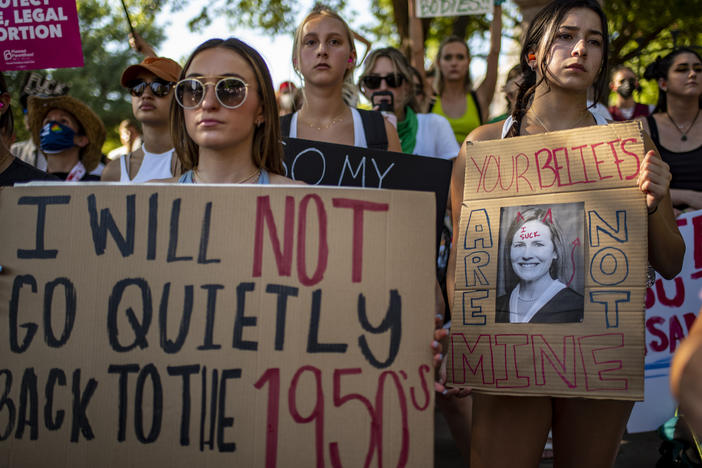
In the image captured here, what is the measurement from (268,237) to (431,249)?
42 cm

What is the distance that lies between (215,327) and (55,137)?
3.24m

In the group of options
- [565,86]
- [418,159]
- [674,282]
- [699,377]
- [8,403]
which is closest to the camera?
[699,377]

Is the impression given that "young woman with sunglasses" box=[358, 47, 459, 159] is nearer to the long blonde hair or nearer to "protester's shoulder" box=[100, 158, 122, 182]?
the long blonde hair

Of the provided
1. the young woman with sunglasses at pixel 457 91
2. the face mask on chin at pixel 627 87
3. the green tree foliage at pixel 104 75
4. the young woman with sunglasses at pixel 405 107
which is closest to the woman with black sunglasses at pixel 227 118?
the young woman with sunglasses at pixel 405 107

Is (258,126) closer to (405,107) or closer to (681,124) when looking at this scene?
(405,107)

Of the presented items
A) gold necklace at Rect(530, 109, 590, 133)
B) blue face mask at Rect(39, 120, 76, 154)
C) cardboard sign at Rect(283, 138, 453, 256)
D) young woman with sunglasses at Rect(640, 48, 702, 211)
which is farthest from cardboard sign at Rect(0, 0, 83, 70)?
young woman with sunglasses at Rect(640, 48, 702, 211)

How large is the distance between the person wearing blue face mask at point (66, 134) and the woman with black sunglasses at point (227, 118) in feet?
7.89

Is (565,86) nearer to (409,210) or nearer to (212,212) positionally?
(409,210)

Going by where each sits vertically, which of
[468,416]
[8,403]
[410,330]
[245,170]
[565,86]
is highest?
[565,86]

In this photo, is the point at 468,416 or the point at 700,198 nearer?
the point at 468,416

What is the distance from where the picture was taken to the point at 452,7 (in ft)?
19.4

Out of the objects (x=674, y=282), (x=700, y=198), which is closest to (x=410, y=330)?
(x=674, y=282)

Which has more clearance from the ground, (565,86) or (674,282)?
(565,86)

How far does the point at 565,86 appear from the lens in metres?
2.24
